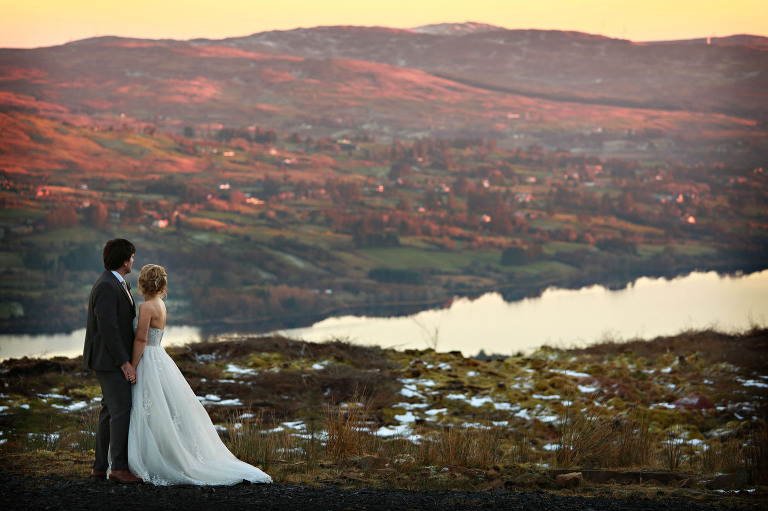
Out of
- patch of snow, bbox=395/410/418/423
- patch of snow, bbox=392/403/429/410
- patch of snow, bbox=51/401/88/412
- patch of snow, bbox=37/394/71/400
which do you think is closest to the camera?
patch of snow, bbox=51/401/88/412

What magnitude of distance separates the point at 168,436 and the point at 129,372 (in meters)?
0.52

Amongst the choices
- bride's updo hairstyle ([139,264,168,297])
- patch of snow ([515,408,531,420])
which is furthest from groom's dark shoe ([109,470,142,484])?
patch of snow ([515,408,531,420])

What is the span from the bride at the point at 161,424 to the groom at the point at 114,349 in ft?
0.22

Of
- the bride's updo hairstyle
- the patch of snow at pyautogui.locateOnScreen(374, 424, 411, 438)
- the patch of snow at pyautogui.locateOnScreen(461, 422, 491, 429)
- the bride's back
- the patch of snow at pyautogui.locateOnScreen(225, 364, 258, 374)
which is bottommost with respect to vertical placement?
the patch of snow at pyautogui.locateOnScreen(225, 364, 258, 374)

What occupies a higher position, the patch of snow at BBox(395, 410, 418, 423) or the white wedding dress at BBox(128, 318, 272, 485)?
the white wedding dress at BBox(128, 318, 272, 485)

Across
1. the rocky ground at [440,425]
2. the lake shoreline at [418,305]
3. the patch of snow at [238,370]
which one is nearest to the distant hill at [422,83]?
the lake shoreline at [418,305]

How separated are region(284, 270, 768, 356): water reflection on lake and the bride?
2676 cm

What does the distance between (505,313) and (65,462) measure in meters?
47.1

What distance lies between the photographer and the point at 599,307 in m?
56.5

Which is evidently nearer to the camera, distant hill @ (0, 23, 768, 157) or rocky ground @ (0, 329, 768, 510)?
rocky ground @ (0, 329, 768, 510)

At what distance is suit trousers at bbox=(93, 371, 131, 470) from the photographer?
568 centimetres

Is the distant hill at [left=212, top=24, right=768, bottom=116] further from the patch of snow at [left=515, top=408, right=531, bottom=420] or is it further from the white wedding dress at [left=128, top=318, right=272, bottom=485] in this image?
the white wedding dress at [left=128, top=318, right=272, bottom=485]

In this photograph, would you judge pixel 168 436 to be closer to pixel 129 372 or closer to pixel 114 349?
pixel 129 372

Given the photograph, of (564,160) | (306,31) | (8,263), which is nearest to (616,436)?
(8,263)
